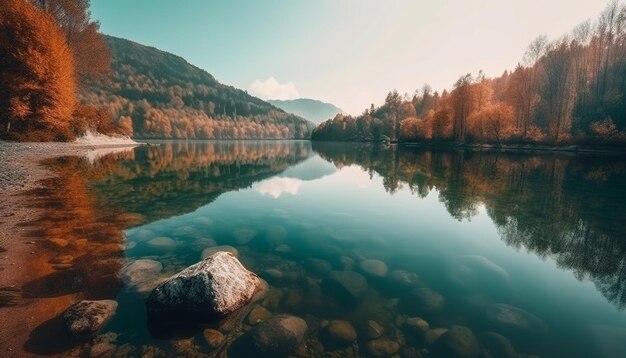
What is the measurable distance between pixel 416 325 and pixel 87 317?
7318 mm

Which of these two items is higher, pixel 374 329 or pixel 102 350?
pixel 102 350

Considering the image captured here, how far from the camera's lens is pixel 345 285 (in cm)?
862

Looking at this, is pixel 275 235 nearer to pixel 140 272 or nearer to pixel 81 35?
pixel 140 272

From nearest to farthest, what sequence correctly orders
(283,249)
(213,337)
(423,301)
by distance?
(213,337) < (423,301) < (283,249)

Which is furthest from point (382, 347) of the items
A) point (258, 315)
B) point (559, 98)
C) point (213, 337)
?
point (559, 98)

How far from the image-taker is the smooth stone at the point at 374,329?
21.2 feet

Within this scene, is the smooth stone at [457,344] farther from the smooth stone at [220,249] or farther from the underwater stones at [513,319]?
the smooth stone at [220,249]

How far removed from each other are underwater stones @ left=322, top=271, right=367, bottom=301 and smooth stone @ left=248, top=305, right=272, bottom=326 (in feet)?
6.42

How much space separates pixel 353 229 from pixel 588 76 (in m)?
91.3

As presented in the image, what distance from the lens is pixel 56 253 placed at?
9.65 meters

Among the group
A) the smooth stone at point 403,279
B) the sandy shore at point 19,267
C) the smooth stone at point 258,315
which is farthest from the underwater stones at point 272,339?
the sandy shore at point 19,267

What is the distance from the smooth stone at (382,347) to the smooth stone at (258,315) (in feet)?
8.08

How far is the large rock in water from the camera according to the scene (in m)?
6.74

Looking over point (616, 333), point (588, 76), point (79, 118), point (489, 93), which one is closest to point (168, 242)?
point (616, 333)
